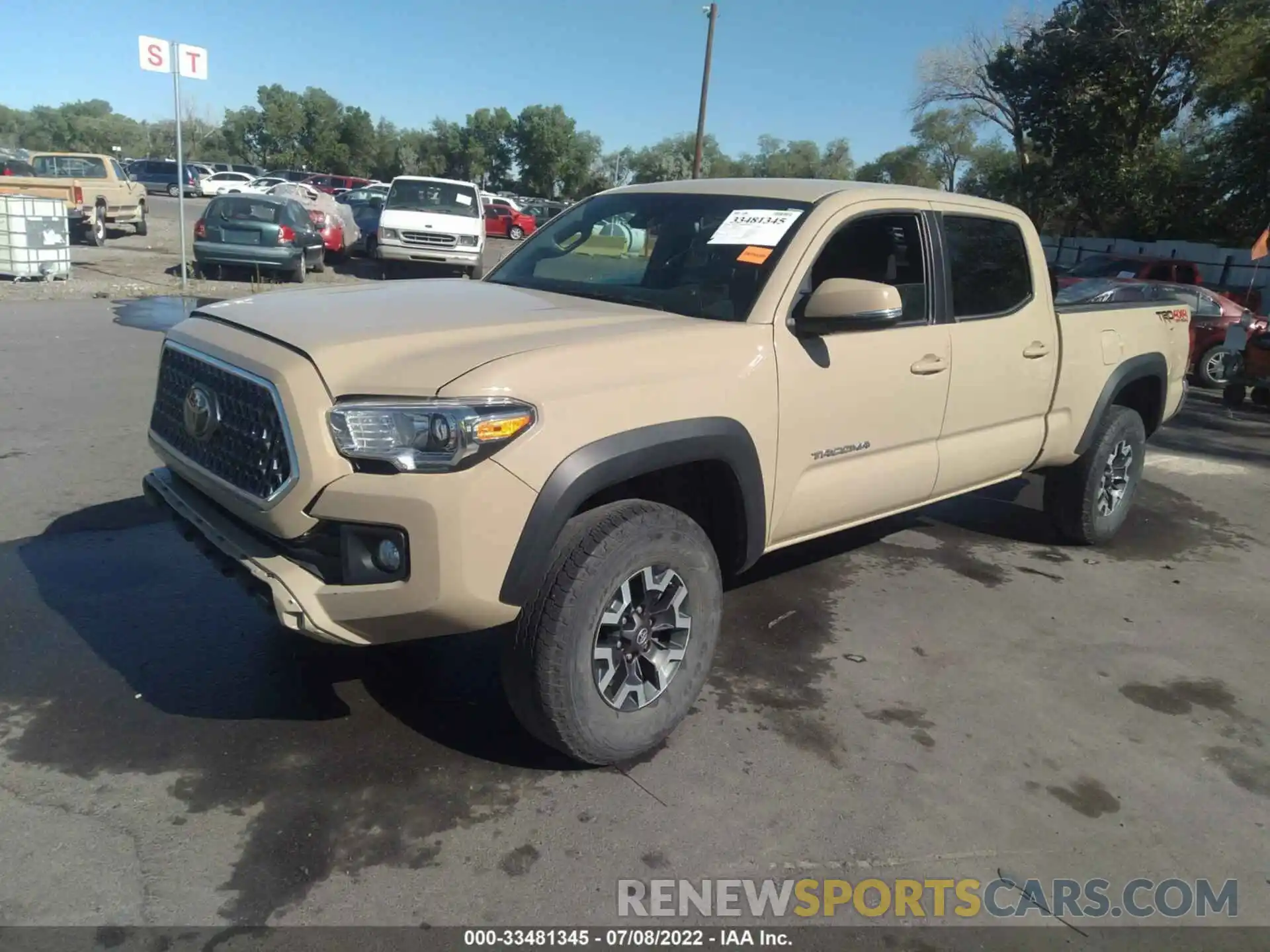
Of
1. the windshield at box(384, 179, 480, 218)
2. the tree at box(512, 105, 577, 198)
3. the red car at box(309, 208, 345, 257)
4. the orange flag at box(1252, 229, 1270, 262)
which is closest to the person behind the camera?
the orange flag at box(1252, 229, 1270, 262)

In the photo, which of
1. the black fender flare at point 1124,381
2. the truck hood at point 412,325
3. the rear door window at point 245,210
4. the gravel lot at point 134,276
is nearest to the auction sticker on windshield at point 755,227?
the truck hood at point 412,325

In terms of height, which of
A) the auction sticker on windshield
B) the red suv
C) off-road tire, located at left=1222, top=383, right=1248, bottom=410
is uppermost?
the red suv

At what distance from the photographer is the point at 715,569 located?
3428 millimetres

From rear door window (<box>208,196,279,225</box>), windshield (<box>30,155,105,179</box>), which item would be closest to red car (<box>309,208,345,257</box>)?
rear door window (<box>208,196,279,225</box>)

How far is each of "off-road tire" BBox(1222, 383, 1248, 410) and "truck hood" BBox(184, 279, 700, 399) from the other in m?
11.6

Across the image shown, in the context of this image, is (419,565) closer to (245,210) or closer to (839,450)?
(839,450)

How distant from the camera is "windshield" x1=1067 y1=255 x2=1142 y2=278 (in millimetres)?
18062

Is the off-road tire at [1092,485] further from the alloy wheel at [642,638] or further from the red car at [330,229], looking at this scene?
the red car at [330,229]

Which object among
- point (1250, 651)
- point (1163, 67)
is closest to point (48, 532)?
point (1250, 651)

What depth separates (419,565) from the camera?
2.74 m

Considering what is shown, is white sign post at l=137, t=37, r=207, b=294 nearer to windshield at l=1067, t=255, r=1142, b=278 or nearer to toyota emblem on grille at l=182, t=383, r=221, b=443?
toyota emblem on grille at l=182, t=383, r=221, b=443

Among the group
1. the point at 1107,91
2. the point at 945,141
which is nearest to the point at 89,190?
the point at 1107,91

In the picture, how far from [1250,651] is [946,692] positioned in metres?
1.76

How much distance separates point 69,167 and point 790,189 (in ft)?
72.8
